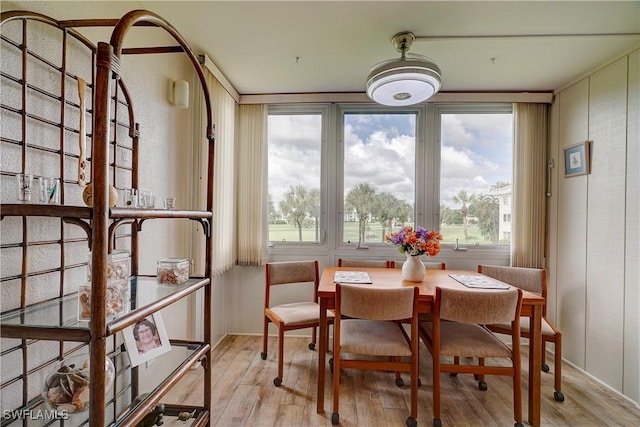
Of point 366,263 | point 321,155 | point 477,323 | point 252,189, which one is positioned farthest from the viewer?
point 321,155

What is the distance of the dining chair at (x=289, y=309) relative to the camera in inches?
88.6

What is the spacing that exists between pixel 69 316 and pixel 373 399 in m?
1.85

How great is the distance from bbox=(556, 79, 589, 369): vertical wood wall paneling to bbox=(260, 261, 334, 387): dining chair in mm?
2076

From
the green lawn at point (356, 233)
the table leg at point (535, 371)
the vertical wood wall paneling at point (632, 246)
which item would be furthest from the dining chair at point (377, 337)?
the vertical wood wall paneling at point (632, 246)

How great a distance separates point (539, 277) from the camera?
246cm

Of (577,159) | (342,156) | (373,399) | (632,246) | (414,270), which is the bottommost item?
(373,399)

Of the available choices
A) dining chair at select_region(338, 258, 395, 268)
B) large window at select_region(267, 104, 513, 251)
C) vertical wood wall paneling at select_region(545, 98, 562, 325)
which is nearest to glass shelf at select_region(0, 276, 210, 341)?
dining chair at select_region(338, 258, 395, 268)

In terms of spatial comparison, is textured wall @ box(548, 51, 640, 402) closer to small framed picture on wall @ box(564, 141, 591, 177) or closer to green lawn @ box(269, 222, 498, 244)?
small framed picture on wall @ box(564, 141, 591, 177)

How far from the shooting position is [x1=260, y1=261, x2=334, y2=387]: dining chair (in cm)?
225

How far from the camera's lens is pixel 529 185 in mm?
2855

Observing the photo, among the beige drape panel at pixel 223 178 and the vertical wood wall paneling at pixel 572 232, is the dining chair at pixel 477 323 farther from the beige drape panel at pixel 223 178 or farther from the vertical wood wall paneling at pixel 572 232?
the beige drape panel at pixel 223 178

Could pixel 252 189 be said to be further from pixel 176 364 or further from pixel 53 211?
pixel 53 211

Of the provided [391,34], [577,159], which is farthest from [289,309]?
[577,159]

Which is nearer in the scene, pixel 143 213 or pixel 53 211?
pixel 53 211
